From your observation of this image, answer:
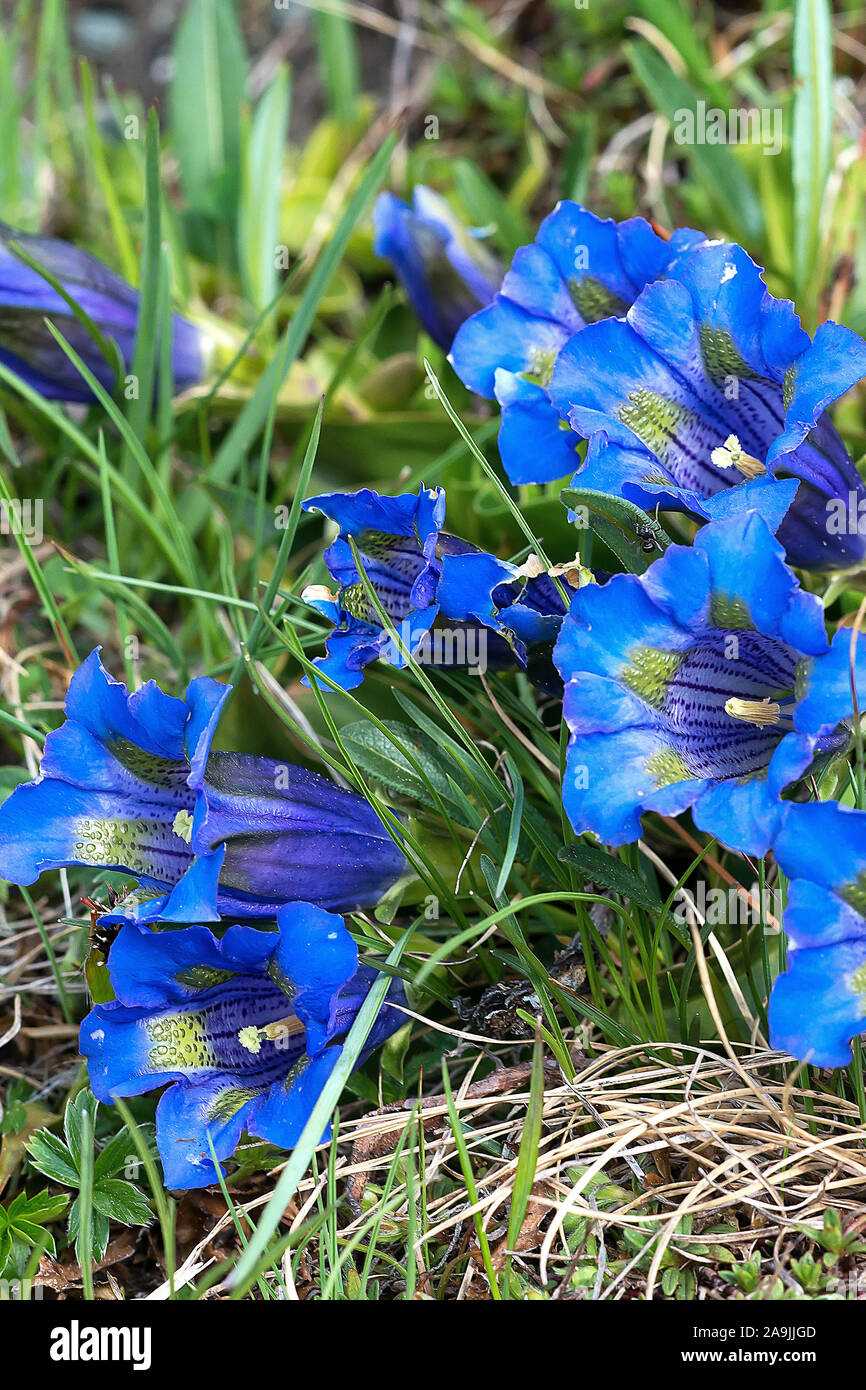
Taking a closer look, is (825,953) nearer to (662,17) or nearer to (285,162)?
(662,17)

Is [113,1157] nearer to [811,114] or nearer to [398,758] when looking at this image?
[398,758]

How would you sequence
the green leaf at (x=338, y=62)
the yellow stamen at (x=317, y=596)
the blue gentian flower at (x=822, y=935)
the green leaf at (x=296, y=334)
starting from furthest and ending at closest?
the green leaf at (x=338, y=62)
the green leaf at (x=296, y=334)
the yellow stamen at (x=317, y=596)
the blue gentian flower at (x=822, y=935)

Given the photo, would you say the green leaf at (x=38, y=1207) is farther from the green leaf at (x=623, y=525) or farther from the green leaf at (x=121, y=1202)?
the green leaf at (x=623, y=525)

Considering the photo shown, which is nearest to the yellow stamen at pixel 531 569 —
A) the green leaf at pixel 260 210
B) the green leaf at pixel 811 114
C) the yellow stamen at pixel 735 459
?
the yellow stamen at pixel 735 459

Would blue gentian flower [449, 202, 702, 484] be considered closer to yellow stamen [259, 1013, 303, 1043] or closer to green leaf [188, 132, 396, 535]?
green leaf [188, 132, 396, 535]

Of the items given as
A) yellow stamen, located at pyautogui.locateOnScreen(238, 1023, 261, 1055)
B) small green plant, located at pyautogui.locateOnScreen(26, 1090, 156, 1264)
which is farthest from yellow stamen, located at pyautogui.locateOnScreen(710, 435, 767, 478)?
small green plant, located at pyautogui.locateOnScreen(26, 1090, 156, 1264)

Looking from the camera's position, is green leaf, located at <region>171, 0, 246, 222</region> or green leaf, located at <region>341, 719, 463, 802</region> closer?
green leaf, located at <region>341, 719, 463, 802</region>
